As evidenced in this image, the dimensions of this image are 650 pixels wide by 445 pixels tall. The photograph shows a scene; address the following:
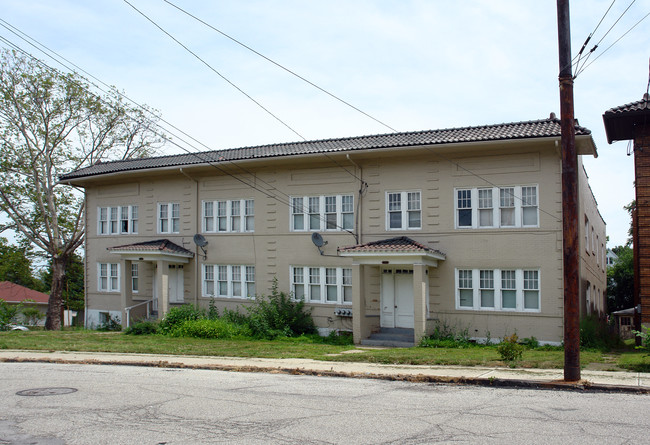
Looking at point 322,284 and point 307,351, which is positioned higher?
point 322,284

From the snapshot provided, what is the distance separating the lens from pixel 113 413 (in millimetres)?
9195

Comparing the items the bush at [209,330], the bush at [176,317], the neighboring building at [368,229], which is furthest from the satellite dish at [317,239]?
the bush at [176,317]

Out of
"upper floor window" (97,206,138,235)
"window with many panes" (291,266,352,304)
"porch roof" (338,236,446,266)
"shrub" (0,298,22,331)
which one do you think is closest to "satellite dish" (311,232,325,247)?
"window with many panes" (291,266,352,304)

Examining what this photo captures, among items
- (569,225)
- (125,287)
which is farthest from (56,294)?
(569,225)

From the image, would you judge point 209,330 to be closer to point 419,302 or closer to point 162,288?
point 162,288

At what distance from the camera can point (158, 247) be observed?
25125 mm

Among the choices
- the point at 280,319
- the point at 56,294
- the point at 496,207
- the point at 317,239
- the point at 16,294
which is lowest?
the point at 16,294

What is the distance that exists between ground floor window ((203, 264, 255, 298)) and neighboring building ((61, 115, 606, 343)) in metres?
0.06

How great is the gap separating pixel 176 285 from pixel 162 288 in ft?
6.32

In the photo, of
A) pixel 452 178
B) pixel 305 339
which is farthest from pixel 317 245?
pixel 452 178

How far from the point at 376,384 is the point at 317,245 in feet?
36.3

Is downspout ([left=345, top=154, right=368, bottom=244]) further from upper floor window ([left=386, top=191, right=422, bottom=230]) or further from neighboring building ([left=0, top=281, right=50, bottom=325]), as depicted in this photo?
neighboring building ([left=0, top=281, right=50, bottom=325])

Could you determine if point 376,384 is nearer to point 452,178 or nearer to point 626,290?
point 452,178

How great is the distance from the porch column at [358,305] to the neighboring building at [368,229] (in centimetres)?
4
